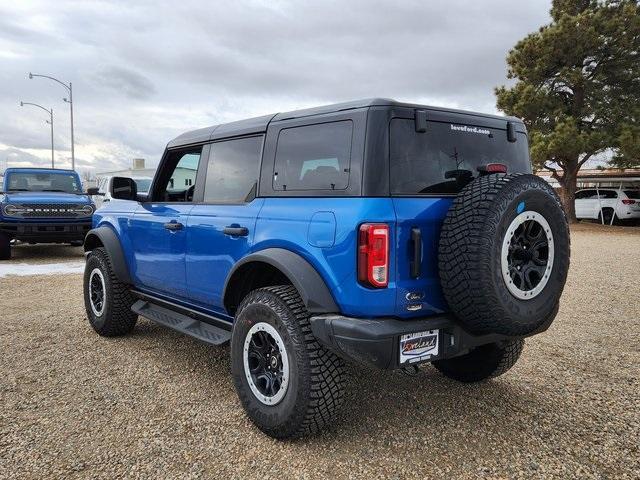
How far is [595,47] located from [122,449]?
21.5 m

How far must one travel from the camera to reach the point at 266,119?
3297mm

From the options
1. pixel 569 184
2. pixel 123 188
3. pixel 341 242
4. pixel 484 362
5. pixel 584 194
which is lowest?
pixel 484 362

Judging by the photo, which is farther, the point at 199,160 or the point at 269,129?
the point at 199,160

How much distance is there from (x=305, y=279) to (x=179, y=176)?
199 centimetres

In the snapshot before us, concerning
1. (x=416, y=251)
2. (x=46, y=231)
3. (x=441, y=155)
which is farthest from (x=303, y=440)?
(x=46, y=231)

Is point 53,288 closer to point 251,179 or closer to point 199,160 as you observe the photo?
point 199,160

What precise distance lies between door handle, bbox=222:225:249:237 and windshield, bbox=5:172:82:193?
9.18m

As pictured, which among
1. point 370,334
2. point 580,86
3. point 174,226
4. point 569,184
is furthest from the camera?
point 569,184

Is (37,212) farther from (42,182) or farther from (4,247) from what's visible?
(42,182)

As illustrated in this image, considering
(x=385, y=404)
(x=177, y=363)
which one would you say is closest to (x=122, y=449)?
(x=177, y=363)

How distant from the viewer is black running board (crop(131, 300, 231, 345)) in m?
3.37

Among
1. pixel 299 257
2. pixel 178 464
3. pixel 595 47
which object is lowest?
pixel 178 464

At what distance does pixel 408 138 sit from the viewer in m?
2.68

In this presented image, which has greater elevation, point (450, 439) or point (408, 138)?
point (408, 138)
